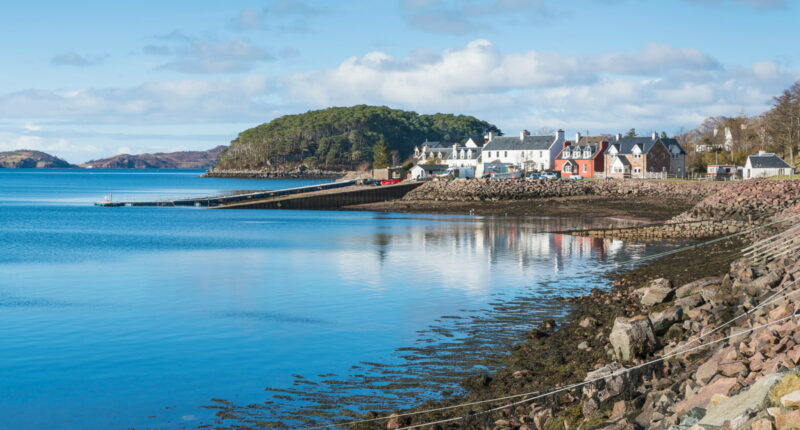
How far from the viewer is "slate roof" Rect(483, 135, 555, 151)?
122 meters

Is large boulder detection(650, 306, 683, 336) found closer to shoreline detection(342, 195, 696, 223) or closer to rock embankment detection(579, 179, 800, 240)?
rock embankment detection(579, 179, 800, 240)

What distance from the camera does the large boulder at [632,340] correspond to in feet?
54.6

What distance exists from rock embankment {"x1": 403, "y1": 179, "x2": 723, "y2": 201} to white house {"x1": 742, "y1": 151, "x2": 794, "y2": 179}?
16.2 ft

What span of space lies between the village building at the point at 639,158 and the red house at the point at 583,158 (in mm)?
2232

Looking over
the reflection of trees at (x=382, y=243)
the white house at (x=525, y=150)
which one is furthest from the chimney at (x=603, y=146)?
the reflection of trees at (x=382, y=243)

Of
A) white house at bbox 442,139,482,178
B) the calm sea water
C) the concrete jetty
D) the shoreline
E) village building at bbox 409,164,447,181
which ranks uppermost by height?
white house at bbox 442,139,482,178

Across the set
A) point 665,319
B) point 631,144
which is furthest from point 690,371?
point 631,144

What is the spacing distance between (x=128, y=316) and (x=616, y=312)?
1584 centimetres

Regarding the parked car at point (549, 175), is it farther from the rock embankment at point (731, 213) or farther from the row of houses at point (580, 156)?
the rock embankment at point (731, 213)

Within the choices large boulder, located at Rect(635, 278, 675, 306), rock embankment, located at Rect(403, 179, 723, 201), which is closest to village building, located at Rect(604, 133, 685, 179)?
rock embankment, located at Rect(403, 179, 723, 201)

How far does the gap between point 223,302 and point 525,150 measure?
99173 millimetres

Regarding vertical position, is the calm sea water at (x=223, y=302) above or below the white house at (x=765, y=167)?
below

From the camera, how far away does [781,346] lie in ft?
40.2

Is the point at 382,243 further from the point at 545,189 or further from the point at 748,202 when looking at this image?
the point at 545,189
